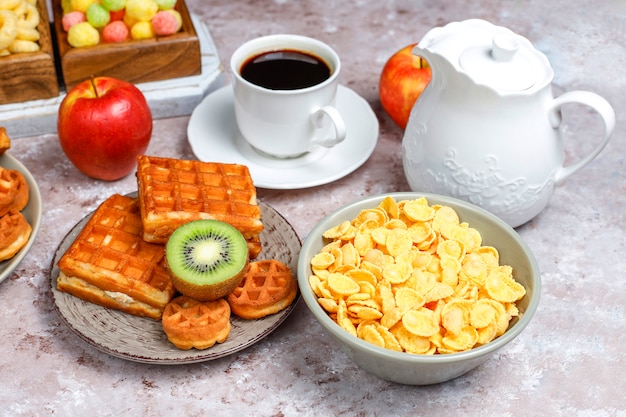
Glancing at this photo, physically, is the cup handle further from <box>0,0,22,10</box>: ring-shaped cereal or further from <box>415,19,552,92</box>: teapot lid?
<box>0,0,22,10</box>: ring-shaped cereal

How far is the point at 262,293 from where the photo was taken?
1.07 meters

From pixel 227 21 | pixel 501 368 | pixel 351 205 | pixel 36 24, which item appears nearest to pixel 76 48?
pixel 36 24

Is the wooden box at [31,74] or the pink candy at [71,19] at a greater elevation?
the pink candy at [71,19]

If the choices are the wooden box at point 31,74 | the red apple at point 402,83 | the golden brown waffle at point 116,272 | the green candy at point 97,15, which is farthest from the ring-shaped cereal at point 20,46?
the red apple at point 402,83

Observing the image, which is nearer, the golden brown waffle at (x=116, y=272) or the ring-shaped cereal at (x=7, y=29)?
the golden brown waffle at (x=116, y=272)

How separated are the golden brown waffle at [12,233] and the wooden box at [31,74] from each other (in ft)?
1.20

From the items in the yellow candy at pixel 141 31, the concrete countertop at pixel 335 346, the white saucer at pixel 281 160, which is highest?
the yellow candy at pixel 141 31

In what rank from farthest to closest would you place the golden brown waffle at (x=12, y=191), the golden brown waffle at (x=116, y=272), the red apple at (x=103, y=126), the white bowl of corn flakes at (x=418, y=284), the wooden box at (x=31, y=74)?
the wooden box at (x=31, y=74), the red apple at (x=103, y=126), the golden brown waffle at (x=12, y=191), the golden brown waffle at (x=116, y=272), the white bowl of corn flakes at (x=418, y=284)

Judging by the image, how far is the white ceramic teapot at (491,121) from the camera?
1120 millimetres

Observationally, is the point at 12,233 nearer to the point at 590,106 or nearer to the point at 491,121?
the point at 491,121

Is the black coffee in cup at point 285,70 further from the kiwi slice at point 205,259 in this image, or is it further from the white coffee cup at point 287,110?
the kiwi slice at point 205,259

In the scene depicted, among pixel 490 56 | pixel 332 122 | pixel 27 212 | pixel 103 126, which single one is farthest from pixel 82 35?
pixel 490 56

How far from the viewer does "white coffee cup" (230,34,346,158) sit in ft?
4.26

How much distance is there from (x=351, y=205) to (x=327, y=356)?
0.24m
